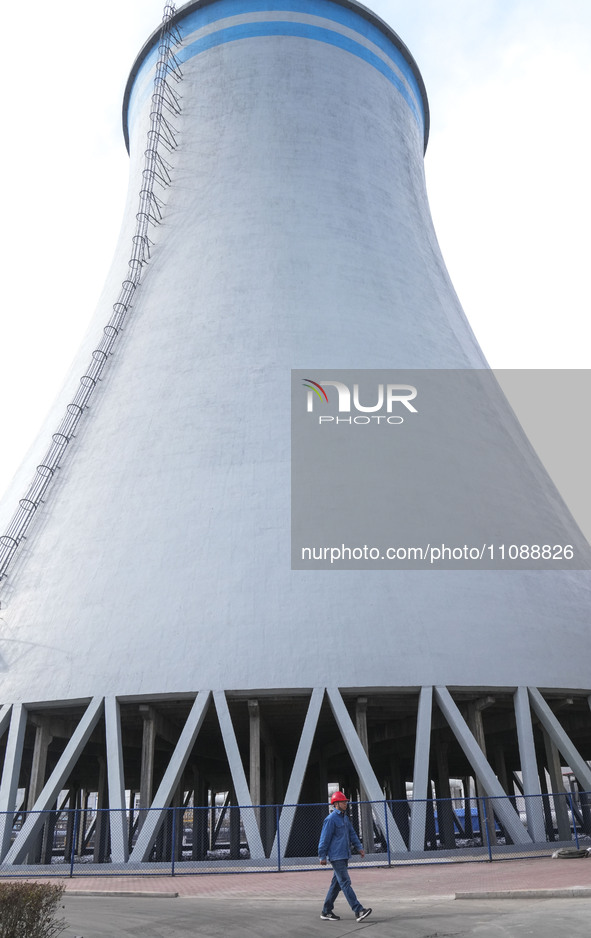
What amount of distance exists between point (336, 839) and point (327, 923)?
2.22 feet

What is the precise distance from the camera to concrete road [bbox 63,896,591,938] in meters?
5.88

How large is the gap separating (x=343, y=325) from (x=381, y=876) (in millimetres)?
10691

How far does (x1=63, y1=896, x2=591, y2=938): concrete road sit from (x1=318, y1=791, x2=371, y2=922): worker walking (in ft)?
0.41

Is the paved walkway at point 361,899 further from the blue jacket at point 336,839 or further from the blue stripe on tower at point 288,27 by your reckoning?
the blue stripe on tower at point 288,27

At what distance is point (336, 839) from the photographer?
23.1 feet

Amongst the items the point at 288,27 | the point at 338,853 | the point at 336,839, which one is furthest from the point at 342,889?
the point at 288,27

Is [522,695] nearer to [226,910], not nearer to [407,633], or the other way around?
[407,633]

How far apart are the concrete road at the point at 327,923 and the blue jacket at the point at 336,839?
1.74ft

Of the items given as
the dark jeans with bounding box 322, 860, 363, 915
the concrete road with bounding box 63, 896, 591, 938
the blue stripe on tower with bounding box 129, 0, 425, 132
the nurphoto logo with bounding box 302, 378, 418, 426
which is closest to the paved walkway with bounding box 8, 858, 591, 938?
the concrete road with bounding box 63, 896, 591, 938

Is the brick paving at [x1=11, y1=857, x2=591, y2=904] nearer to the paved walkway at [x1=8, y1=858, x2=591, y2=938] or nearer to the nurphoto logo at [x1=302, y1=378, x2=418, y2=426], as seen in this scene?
the paved walkway at [x1=8, y1=858, x2=591, y2=938]

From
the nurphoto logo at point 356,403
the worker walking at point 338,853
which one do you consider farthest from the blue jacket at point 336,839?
the nurphoto logo at point 356,403

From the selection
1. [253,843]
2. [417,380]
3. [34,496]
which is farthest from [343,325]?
[253,843]

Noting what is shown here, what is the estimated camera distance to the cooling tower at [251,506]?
12.4 meters

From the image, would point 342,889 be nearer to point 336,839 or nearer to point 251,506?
point 336,839
